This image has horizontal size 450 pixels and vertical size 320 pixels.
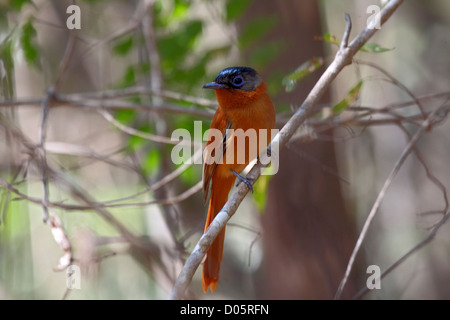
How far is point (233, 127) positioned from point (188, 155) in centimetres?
134

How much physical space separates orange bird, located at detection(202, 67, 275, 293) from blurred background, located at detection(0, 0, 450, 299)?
0.22 meters

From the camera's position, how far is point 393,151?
7.21m

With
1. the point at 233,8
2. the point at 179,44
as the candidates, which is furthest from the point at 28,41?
the point at 233,8

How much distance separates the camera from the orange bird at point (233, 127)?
3.51 m

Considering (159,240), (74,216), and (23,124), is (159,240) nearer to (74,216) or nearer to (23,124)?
(74,216)

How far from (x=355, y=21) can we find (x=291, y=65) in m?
3.12

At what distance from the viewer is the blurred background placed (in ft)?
12.7

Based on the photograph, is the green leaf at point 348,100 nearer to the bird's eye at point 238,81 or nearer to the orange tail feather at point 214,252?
the bird's eye at point 238,81

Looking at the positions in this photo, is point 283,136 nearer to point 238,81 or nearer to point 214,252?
point 238,81

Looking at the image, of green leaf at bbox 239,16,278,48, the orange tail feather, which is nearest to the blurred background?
green leaf at bbox 239,16,278,48

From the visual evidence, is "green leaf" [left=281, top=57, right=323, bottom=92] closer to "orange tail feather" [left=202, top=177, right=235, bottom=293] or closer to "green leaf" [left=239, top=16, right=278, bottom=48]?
"green leaf" [left=239, top=16, right=278, bottom=48]

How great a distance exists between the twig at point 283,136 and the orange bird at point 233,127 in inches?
17.2

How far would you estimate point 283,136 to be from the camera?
107 inches
